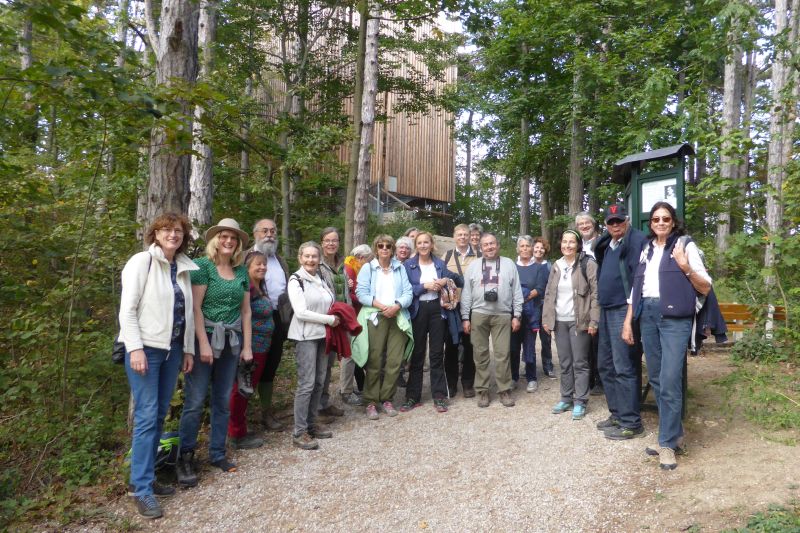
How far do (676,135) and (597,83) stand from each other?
2351 millimetres

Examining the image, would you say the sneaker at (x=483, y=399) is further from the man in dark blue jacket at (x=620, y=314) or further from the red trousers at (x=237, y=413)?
the red trousers at (x=237, y=413)

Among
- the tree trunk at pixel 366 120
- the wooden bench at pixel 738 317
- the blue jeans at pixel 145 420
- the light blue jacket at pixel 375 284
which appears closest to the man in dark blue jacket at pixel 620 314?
the light blue jacket at pixel 375 284

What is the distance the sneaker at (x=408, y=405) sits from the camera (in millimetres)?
5758

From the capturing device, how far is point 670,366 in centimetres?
416

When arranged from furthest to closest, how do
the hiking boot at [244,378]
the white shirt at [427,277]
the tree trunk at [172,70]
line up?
1. the white shirt at [427,277]
2. the hiking boot at [244,378]
3. the tree trunk at [172,70]

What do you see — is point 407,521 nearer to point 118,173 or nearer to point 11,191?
point 118,173

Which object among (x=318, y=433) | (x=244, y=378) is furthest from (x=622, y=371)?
(x=244, y=378)

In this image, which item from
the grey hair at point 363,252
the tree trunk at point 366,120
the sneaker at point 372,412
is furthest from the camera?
the tree trunk at point 366,120

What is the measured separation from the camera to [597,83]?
13.3 metres

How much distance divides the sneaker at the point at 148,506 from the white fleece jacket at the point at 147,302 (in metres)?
1.02

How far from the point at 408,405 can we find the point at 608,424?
209 cm

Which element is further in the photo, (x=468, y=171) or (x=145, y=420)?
(x=468, y=171)

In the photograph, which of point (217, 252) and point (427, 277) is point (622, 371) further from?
point (217, 252)

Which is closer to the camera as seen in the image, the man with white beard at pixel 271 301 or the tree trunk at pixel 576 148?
the man with white beard at pixel 271 301
